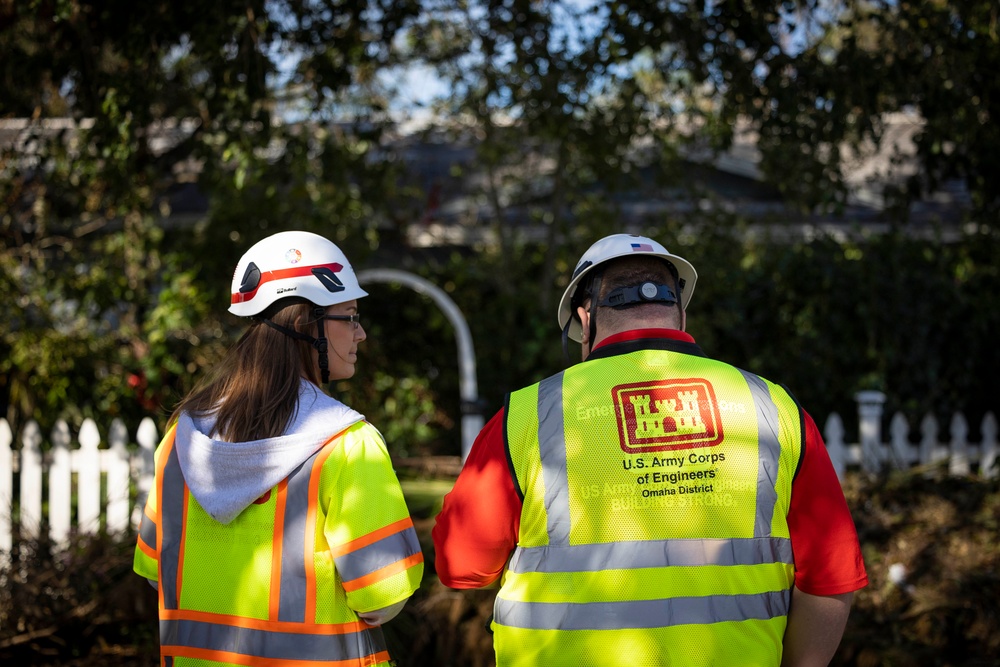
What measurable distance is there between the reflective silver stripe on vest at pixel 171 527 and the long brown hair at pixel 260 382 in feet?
0.53

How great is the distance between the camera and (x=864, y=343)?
9.04m

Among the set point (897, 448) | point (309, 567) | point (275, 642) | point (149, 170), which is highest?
point (149, 170)

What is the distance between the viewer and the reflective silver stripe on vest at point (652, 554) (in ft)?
6.91

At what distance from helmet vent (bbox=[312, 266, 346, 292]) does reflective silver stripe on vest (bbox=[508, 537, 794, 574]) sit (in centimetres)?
86

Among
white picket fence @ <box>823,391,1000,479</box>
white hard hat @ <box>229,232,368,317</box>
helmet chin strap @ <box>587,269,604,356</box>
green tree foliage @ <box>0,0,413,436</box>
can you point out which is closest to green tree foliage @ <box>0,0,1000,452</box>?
green tree foliage @ <box>0,0,413,436</box>

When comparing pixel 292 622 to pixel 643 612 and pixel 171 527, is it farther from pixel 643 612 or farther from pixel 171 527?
pixel 643 612

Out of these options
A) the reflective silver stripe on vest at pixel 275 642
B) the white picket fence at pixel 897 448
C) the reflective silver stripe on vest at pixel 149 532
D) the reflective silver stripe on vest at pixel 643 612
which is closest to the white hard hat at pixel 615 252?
the reflective silver stripe on vest at pixel 643 612

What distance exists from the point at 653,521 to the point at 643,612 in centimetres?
20

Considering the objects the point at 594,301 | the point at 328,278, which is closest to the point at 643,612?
the point at 594,301

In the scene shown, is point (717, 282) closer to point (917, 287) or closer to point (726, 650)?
point (917, 287)

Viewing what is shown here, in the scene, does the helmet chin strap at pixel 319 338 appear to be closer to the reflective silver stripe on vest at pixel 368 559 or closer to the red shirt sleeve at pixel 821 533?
the reflective silver stripe on vest at pixel 368 559

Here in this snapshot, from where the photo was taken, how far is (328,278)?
2.50 meters

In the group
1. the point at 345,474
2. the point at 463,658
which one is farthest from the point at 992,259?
the point at 345,474

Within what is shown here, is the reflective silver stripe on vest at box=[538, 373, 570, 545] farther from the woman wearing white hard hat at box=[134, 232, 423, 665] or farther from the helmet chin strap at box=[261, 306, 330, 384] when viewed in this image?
the helmet chin strap at box=[261, 306, 330, 384]
